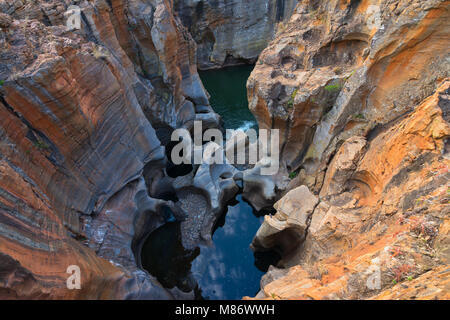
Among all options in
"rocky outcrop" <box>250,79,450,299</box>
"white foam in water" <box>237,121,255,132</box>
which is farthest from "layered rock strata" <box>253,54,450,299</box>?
"white foam in water" <box>237,121,255,132</box>

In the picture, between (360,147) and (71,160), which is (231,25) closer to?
(360,147)

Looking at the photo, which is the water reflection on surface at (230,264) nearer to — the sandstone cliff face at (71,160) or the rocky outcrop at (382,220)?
the sandstone cliff face at (71,160)

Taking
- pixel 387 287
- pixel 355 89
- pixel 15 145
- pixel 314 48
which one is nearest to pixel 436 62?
pixel 355 89

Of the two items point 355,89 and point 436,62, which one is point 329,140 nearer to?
point 355,89

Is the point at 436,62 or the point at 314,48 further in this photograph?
the point at 314,48

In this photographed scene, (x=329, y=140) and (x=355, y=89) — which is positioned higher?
(x=355, y=89)

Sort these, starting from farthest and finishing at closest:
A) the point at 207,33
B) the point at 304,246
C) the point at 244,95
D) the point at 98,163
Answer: the point at 207,33
the point at 244,95
the point at 98,163
the point at 304,246

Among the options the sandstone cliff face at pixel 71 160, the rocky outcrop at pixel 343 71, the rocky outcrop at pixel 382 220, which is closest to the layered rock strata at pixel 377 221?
the rocky outcrop at pixel 382 220

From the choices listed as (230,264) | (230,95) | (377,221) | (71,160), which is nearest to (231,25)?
(230,95)
